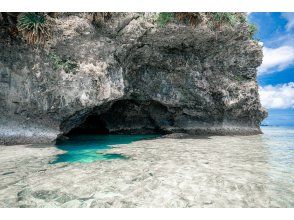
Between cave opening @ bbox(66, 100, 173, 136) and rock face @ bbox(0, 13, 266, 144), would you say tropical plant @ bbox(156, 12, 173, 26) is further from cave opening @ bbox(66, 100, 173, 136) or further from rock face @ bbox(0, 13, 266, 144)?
cave opening @ bbox(66, 100, 173, 136)

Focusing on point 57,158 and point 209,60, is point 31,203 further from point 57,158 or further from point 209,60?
point 209,60

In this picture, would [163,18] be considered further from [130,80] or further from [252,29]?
[252,29]

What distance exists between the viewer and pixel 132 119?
23469 mm

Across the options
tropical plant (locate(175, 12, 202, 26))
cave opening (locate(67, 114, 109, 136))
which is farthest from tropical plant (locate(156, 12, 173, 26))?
cave opening (locate(67, 114, 109, 136))

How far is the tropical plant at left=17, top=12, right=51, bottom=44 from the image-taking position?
1330 cm

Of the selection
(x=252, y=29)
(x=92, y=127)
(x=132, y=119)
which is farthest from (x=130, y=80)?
(x=252, y=29)

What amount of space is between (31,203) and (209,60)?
17632 millimetres

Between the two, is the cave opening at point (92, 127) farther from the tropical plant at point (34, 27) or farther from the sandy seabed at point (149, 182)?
the sandy seabed at point (149, 182)

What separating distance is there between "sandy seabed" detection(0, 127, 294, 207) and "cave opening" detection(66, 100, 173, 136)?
1149 centimetres

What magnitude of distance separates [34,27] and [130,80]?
309 inches

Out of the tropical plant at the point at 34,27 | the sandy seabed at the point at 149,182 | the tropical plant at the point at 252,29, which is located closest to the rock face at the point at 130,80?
the tropical plant at the point at 34,27

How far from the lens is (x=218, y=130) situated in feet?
72.1

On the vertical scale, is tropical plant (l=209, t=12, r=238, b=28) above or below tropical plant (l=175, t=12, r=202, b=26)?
above

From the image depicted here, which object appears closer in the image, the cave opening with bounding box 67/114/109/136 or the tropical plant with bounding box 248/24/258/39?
the tropical plant with bounding box 248/24/258/39
